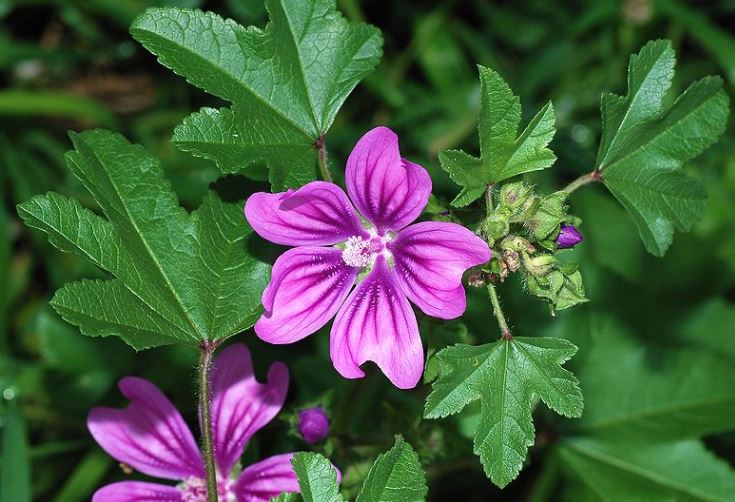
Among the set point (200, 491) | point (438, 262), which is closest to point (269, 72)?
point (438, 262)

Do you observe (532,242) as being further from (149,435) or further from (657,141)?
(149,435)

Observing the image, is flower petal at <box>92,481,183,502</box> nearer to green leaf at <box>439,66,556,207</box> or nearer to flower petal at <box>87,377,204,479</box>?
flower petal at <box>87,377,204,479</box>

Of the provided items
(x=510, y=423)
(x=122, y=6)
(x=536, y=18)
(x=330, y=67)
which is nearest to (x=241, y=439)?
(x=510, y=423)

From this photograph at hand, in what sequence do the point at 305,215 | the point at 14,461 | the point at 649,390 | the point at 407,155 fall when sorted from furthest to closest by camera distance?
the point at 407,155, the point at 649,390, the point at 14,461, the point at 305,215

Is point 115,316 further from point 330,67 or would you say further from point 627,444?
point 627,444

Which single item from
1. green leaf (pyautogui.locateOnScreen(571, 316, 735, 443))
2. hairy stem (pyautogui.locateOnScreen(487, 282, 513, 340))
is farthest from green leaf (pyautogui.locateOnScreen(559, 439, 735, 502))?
hairy stem (pyautogui.locateOnScreen(487, 282, 513, 340))

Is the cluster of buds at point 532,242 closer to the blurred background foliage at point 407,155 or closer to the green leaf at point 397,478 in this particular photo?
the green leaf at point 397,478

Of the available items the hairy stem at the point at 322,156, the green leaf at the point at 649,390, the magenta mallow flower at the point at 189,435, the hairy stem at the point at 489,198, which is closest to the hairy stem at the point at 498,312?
the hairy stem at the point at 489,198
